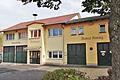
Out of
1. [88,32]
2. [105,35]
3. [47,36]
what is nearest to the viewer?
[105,35]

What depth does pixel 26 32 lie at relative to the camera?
46.5m

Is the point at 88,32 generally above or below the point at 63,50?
above

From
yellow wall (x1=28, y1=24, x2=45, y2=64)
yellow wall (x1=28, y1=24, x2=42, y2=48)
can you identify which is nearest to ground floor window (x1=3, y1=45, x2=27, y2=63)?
yellow wall (x1=28, y1=24, x2=42, y2=48)

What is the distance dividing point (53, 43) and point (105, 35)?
32.1ft

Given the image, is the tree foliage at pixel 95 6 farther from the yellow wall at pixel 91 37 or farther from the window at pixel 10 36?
the window at pixel 10 36

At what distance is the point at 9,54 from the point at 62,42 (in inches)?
544

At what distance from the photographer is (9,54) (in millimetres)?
49500

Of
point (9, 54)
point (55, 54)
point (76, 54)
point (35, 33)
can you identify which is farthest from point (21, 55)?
point (76, 54)

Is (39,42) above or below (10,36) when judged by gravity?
below

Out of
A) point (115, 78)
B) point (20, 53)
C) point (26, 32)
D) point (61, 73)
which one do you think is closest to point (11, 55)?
point (20, 53)

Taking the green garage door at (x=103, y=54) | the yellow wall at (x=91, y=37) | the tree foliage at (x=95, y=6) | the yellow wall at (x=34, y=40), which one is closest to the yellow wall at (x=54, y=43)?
the yellow wall at (x=34, y=40)

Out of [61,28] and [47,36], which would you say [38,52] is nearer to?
[47,36]

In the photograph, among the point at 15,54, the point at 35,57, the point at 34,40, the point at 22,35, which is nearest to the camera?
the point at 35,57

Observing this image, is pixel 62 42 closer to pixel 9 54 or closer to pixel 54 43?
pixel 54 43
